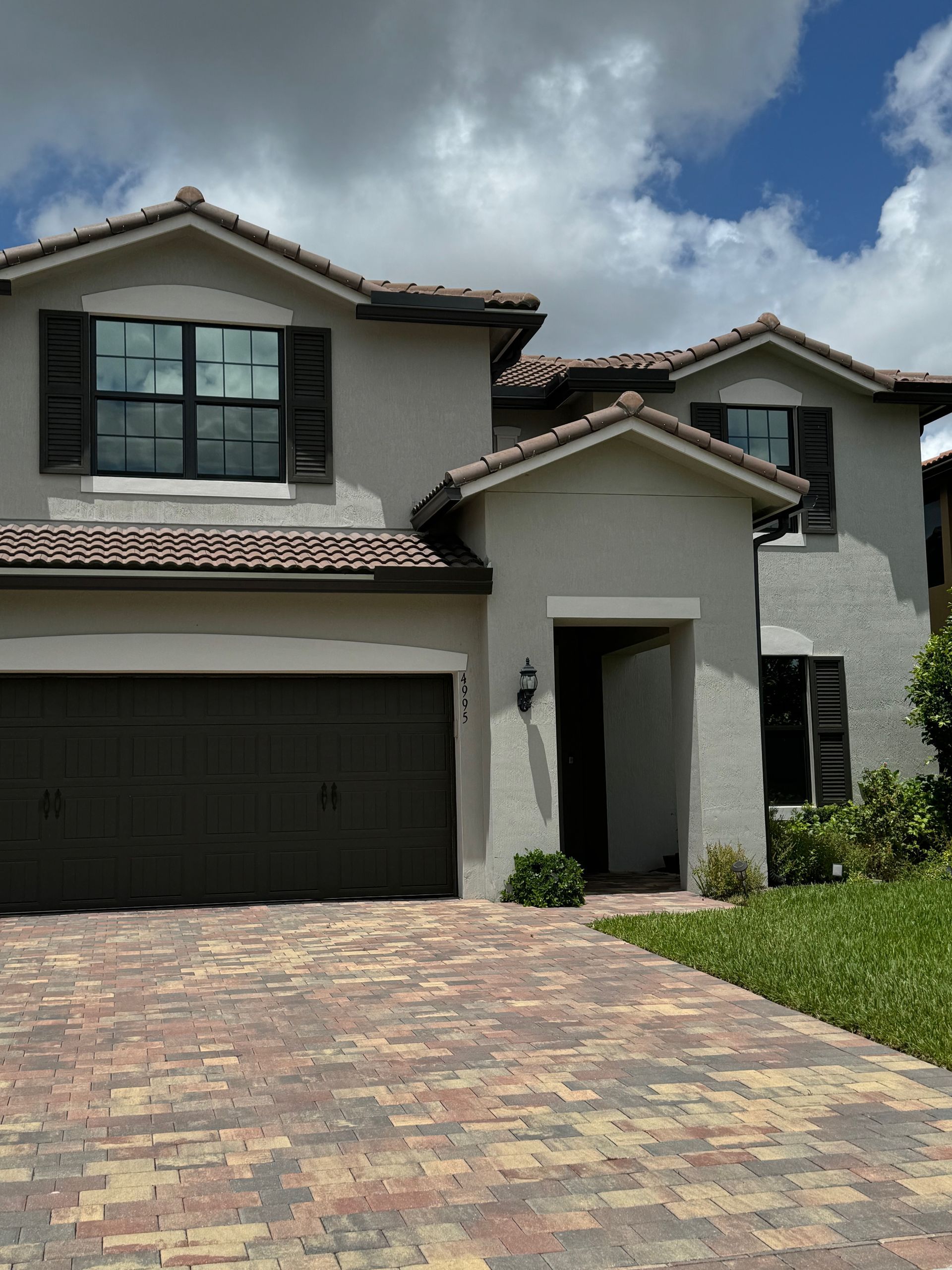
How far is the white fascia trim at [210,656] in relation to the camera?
13484 mm

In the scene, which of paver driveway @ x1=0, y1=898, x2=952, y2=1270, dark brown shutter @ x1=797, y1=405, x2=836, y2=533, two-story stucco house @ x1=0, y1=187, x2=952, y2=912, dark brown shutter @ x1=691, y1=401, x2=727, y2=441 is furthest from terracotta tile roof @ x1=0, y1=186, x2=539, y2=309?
paver driveway @ x1=0, y1=898, x2=952, y2=1270

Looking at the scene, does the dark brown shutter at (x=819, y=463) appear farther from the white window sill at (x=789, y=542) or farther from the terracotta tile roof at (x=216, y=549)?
the terracotta tile roof at (x=216, y=549)

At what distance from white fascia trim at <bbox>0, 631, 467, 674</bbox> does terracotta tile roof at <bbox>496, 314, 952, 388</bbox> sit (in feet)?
16.3

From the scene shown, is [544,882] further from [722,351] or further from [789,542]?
[722,351]

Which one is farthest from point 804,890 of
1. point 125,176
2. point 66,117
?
point 125,176

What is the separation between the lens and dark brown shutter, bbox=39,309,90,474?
14.6 m

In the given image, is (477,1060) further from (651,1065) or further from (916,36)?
(916,36)

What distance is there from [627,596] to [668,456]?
1.74 m

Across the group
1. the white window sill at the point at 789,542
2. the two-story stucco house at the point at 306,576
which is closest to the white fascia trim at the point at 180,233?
the two-story stucco house at the point at 306,576

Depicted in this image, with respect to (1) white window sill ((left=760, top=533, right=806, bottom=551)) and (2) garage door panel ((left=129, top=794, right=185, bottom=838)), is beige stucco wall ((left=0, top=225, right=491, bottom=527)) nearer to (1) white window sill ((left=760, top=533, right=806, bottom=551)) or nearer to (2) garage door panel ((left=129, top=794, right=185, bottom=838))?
(2) garage door panel ((left=129, top=794, right=185, bottom=838))

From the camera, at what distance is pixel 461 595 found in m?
14.5

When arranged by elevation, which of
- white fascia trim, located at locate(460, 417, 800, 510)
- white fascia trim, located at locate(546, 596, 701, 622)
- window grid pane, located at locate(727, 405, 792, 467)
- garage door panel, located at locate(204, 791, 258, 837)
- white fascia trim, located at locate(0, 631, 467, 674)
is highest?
window grid pane, located at locate(727, 405, 792, 467)

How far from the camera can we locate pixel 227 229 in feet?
49.9

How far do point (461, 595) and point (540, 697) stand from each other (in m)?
1.55
